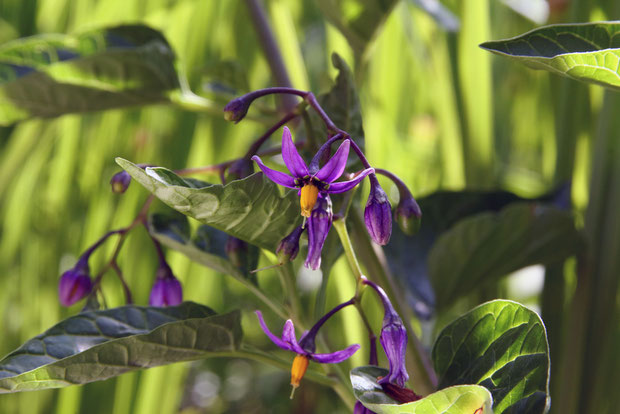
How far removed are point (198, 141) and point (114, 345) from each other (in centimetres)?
57

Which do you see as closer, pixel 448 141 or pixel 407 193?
pixel 407 193

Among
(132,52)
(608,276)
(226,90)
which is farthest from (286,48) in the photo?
(608,276)

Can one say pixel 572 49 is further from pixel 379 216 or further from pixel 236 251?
pixel 236 251

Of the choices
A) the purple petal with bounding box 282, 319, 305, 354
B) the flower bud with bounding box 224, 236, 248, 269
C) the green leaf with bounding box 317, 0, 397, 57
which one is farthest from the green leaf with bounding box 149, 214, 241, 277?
the green leaf with bounding box 317, 0, 397, 57

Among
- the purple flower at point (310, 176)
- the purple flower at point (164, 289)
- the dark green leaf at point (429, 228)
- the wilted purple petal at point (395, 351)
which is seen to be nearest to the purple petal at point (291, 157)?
the purple flower at point (310, 176)

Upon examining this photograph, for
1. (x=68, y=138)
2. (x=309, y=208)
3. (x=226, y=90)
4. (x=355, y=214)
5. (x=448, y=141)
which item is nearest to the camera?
(x=309, y=208)

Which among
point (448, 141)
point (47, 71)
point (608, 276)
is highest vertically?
point (47, 71)

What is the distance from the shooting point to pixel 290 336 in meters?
0.36

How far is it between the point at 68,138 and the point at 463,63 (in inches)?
22.5

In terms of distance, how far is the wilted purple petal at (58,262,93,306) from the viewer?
1.73ft

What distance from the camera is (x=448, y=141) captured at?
82 centimetres

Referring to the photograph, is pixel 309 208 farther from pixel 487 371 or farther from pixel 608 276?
pixel 608 276

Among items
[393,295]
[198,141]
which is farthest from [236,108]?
[198,141]

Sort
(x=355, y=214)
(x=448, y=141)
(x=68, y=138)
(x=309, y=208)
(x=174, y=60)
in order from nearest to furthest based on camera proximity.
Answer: (x=309, y=208), (x=355, y=214), (x=174, y=60), (x=448, y=141), (x=68, y=138)
